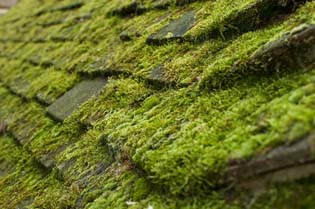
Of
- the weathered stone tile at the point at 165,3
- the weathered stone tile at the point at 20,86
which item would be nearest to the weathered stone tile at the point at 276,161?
the weathered stone tile at the point at 165,3

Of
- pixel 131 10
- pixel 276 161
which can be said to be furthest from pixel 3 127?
pixel 276 161

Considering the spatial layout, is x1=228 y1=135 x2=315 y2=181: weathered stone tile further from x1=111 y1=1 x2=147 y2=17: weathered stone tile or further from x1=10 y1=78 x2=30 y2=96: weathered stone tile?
x1=10 y1=78 x2=30 y2=96: weathered stone tile

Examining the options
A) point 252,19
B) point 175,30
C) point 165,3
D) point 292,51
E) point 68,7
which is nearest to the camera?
point 292,51

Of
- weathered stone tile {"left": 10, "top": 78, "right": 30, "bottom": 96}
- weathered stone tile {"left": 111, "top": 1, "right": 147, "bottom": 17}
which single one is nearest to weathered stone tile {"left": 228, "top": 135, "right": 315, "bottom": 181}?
weathered stone tile {"left": 111, "top": 1, "right": 147, "bottom": 17}

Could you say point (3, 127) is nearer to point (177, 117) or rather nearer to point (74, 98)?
point (74, 98)

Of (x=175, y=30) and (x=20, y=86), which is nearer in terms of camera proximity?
(x=175, y=30)

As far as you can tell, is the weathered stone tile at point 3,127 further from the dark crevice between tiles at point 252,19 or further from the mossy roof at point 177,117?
the dark crevice between tiles at point 252,19

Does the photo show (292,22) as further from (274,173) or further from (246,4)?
(274,173)

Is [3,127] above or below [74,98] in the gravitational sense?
below
